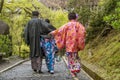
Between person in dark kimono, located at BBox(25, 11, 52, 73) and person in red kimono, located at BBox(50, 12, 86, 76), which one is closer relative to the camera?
person in red kimono, located at BBox(50, 12, 86, 76)

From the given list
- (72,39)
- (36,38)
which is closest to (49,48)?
(36,38)

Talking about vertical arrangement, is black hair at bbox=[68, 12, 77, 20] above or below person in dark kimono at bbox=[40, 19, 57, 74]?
above

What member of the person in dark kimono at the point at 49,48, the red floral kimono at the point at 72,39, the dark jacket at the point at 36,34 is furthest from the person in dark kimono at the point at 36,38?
the red floral kimono at the point at 72,39

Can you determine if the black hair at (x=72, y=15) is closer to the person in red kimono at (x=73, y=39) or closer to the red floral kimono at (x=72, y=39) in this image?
the person in red kimono at (x=73, y=39)

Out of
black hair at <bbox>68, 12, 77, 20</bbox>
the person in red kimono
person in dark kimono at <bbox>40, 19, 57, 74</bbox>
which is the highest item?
black hair at <bbox>68, 12, 77, 20</bbox>

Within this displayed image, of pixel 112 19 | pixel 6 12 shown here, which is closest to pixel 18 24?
pixel 6 12

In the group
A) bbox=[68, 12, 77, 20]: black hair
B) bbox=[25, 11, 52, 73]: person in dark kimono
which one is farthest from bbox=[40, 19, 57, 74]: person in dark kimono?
bbox=[68, 12, 77, 20]: black hair

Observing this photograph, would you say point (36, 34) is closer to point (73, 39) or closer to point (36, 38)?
point (36, 38)

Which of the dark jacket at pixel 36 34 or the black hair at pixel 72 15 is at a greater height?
the black hair at pixel 72 15

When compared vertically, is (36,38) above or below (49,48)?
above

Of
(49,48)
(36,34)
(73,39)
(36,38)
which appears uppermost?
(73,39)

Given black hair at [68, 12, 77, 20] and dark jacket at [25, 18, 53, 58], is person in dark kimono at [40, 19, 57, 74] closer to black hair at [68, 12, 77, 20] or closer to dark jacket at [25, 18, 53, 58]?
dark jacket at [25, 18, 53, 58]

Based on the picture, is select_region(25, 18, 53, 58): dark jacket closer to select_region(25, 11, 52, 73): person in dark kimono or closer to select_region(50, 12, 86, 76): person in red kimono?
select_region(25, 11, 52, 73): person in dark kimono

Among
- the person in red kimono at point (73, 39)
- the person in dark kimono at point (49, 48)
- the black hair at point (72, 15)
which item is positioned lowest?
the person in dark kimono at point (49, 48)
